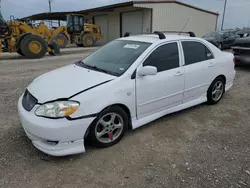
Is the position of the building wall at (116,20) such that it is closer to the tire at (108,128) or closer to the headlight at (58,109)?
the tire at (108,128)

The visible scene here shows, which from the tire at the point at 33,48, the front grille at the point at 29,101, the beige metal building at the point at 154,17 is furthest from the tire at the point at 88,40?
the front grille at the point at 29,101

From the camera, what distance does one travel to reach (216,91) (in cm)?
454

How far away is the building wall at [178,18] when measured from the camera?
19406 mm

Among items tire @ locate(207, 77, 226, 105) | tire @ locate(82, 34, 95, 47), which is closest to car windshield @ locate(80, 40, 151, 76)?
tire @ locate(207, 77, 226, 105)

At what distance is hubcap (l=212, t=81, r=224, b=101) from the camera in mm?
4492

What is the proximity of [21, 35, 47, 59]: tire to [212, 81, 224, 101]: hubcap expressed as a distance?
33.5ft

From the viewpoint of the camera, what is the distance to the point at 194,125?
12.2 ft

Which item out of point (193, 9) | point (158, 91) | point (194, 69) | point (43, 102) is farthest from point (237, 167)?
point (193, 9)

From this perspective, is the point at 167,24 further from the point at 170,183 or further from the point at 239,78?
the point at 170,183

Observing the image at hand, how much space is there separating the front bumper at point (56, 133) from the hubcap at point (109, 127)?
0.83ft

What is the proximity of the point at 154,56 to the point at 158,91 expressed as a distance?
1.86 ft

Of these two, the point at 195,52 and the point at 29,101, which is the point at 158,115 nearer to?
the point at 195,52

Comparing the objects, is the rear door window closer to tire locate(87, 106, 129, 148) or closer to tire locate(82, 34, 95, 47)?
tire locate(87, 106, 129, 148)

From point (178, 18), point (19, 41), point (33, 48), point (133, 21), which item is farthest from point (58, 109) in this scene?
point (178, 18)
